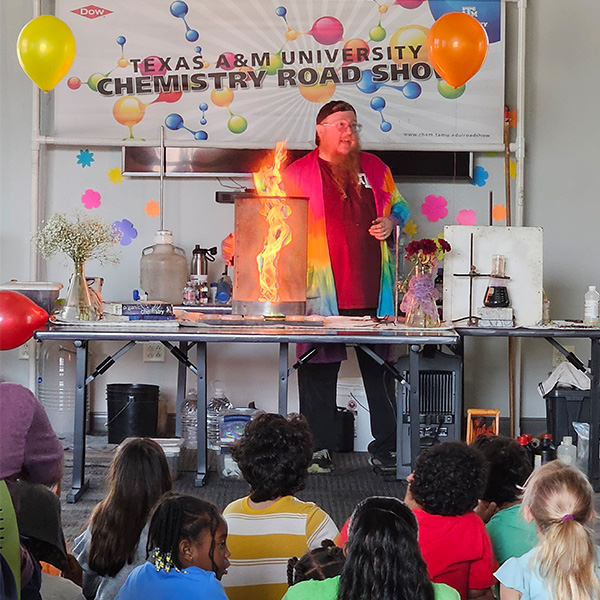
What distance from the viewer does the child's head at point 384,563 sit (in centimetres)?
164

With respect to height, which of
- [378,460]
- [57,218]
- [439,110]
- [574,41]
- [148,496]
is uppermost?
[574,41]

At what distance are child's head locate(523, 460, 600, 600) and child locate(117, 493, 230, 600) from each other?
2.18ft

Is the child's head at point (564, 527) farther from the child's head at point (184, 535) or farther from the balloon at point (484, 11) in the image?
the balloon at point (484, 11)

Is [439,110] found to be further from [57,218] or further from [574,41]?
[57,218]

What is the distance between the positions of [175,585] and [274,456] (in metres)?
0.69

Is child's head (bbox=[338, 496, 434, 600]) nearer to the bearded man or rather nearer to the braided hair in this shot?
the braided hair

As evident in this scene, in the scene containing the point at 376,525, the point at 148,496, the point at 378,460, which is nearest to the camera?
the point at 376,525

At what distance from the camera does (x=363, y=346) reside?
13.4ft

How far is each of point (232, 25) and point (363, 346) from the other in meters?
2.19

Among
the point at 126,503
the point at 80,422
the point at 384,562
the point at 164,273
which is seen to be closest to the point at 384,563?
the point at 384,562

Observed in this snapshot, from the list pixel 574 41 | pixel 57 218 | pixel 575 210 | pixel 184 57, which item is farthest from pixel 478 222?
pixel 57 218

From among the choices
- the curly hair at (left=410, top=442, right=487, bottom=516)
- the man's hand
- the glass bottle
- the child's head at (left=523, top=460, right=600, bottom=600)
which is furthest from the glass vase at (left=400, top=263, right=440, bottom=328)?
the child's head at (left=523, top=460, right=600, bottom=600)

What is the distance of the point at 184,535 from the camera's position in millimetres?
1811

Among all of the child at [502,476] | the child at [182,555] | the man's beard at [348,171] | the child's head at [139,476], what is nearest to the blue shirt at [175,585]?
the child at [182,555]
